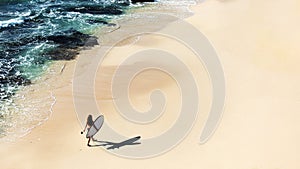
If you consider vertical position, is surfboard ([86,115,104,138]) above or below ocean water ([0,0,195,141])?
above

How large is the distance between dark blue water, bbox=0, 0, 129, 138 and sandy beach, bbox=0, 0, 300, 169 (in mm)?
1354

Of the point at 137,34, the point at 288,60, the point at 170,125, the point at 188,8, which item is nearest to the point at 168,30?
the point at 137,34

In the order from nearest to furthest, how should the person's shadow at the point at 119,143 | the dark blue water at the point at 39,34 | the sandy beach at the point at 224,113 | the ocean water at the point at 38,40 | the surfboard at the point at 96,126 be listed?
the sandy beach at the point at 224,113
the person's shadow at the point at 119,143
the surfboard at the point at 96,126
the ocean water at the point at 38,40
the dark blue water at the point at 39,34

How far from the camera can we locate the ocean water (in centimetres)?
1325

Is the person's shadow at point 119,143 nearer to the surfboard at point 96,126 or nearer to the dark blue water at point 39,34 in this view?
the surfboard at point 96,126

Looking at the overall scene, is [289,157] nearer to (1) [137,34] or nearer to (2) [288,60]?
(2) [288,60]

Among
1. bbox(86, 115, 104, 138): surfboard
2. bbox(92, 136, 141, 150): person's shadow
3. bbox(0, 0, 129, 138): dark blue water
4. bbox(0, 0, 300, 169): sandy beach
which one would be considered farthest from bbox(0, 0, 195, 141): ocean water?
bbox(92, 136, 141, 150): person's shadow

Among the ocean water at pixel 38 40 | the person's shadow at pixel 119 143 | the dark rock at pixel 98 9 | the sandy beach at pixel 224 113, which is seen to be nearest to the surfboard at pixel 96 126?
the sandy beach at pixel 224 113

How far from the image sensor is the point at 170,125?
1219 centimetres

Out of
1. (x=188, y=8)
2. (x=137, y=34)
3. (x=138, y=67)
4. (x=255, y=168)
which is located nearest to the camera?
(x=255, y=168)

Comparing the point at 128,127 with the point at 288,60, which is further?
the point at 288,60

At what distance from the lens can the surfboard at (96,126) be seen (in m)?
11.4

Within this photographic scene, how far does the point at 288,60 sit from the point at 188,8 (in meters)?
8.42

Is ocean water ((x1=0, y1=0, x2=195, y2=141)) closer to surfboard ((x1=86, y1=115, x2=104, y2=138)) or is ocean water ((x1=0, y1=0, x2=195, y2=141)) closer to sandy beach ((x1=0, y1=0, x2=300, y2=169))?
sandy beach ((x1=0, y1=0, x2=300, y2=169))
